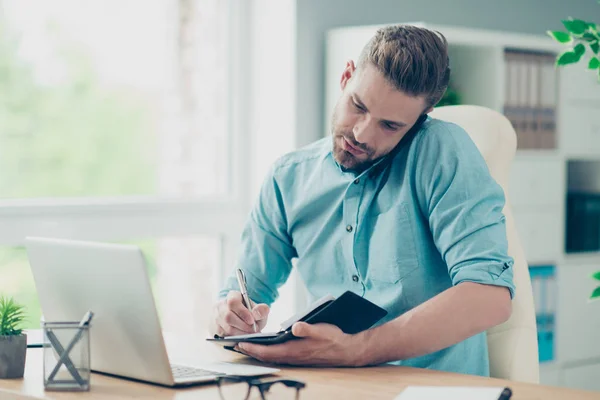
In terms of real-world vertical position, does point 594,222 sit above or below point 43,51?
below

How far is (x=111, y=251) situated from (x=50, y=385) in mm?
241

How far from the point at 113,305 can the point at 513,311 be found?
84 centimetres

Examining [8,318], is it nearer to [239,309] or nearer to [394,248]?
[239,309]

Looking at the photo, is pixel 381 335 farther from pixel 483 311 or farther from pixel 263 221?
pixel 263 221

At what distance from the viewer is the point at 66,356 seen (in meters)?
1.39

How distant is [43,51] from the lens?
306 centimetres

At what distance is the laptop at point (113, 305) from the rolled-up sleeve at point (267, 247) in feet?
1.48

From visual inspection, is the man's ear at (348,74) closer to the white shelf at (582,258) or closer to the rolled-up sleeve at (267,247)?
the rolled-up sleeve at (267,247)

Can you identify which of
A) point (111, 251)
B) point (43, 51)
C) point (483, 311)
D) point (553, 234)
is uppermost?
point (43, 51)

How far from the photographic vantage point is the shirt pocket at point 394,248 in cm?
181

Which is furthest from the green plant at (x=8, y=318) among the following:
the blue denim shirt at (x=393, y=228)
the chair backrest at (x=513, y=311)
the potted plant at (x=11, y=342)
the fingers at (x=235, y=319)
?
the chair backrest at (x=513, y=311)

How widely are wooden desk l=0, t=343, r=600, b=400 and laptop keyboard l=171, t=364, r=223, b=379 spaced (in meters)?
0.05

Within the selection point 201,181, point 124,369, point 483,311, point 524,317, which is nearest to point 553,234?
point 201,181

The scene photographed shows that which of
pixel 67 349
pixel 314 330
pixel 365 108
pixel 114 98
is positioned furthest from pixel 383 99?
→ pixel 114 98
